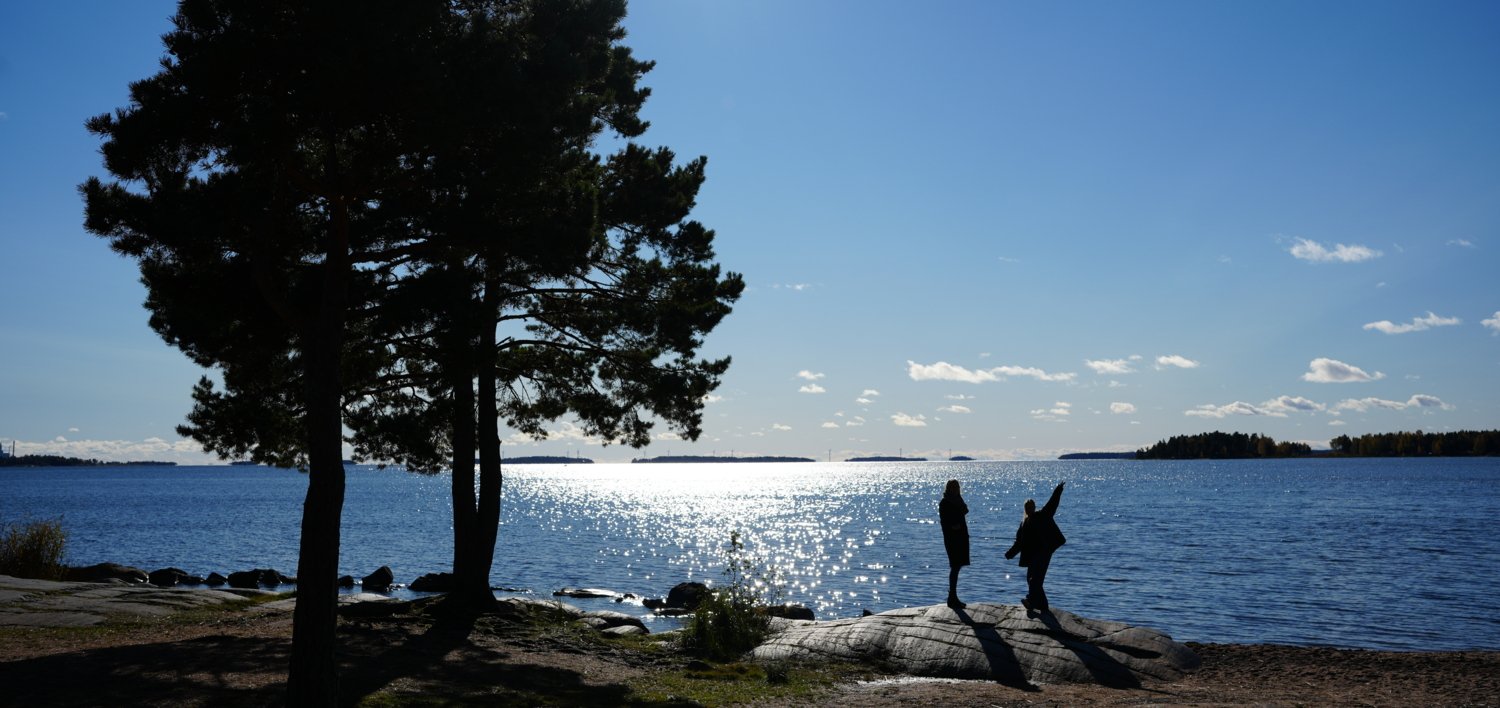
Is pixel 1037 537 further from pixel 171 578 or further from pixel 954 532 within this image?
pixel 171 578

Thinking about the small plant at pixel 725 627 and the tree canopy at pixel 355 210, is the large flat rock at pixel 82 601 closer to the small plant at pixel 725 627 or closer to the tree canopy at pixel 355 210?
the tree canopy at pixel 355 210

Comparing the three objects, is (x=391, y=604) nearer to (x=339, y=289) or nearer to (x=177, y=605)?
(x=177, y=605)

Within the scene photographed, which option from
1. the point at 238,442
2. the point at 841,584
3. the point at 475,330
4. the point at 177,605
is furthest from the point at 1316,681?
the point at 841,584

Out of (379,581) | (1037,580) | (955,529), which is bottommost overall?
(379,581)

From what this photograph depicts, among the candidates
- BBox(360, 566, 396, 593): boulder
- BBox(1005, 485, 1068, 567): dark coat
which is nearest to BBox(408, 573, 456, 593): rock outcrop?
BBox(360, 566, 396, 593): boulder

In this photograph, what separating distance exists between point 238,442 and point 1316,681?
69.3 ft

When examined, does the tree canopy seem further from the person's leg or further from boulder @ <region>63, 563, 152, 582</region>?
boulder @ <region>63, 563, 152, 582</region>

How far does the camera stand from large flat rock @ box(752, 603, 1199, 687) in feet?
49.7

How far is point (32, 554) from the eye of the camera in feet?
82.9

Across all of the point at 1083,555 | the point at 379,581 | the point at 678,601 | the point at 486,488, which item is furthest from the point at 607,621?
the point at 1083,555

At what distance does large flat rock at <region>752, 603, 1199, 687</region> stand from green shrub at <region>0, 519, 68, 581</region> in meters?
20.7

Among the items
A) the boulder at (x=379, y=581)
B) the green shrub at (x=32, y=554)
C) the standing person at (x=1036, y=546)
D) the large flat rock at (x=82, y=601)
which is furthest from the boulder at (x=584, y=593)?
the standing person at (x=1036, y=546)

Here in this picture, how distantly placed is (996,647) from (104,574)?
31383mm

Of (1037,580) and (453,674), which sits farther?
(1037,580)
